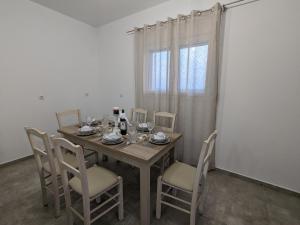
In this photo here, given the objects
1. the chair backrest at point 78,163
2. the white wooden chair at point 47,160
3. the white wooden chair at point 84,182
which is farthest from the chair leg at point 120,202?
the white wooden chair at point 47,160

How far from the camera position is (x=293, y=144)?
6.14 feet

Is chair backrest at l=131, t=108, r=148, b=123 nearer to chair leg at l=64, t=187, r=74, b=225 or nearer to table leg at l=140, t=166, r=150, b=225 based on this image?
table leg at l=140, t=166, r=150, b=225

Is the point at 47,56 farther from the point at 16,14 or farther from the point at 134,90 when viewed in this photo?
the point at 134,90

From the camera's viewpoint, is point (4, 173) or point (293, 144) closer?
point (293, 144)

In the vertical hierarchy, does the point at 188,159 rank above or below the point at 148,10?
below

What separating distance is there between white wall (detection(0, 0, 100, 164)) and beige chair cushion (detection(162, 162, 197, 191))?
2652mm

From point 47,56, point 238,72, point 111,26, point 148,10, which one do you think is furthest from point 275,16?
point 47,56

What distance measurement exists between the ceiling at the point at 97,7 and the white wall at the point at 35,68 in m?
0.20

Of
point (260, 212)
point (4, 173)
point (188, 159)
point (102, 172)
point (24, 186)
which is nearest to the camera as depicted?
point (102, 172)

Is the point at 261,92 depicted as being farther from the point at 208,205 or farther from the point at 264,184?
the point at 208,205

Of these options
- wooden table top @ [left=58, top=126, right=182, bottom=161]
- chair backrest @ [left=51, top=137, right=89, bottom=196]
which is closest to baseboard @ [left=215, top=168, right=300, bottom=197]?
wooden table top @ [left=58, top=126, right=182, bottom=161]

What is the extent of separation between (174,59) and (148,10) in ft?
3.72

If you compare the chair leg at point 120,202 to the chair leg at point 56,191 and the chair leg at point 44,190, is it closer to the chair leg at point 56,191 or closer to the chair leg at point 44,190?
the chair leg at point 56,191

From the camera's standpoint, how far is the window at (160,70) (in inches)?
101
